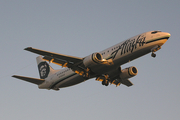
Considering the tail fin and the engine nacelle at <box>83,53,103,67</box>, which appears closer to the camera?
→ the engine nacelle at <box>83,53,103,67</box>

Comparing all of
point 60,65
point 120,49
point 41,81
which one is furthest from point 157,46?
point 41,81

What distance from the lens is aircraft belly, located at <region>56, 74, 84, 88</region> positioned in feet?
124

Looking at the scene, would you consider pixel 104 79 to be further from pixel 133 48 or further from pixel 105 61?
pixel 133 48

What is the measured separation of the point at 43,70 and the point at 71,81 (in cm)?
1121

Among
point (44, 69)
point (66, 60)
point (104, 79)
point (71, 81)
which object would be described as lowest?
point (71, 81)

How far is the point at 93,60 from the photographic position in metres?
33.6

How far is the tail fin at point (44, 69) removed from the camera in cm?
4617

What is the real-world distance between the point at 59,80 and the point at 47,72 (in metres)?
7.58

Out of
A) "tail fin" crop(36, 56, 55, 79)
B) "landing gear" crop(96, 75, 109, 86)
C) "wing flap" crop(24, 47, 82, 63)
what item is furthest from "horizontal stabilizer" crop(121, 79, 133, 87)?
"wing flap" crop(24, 47, 82, 63)

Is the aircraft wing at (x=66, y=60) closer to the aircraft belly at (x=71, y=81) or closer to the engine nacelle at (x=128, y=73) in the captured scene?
the aircraft belly at (x=71, y=81)

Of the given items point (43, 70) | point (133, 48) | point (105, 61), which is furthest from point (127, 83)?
point (43, 70)

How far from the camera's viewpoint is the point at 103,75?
3978cm

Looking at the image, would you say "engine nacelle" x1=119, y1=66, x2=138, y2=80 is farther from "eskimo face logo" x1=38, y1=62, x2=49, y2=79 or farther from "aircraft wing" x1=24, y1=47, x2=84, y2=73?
"eskimo face logo" x1=38, y1=62, x2=49, y2=79

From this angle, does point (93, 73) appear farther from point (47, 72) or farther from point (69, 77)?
point (47, 72)
